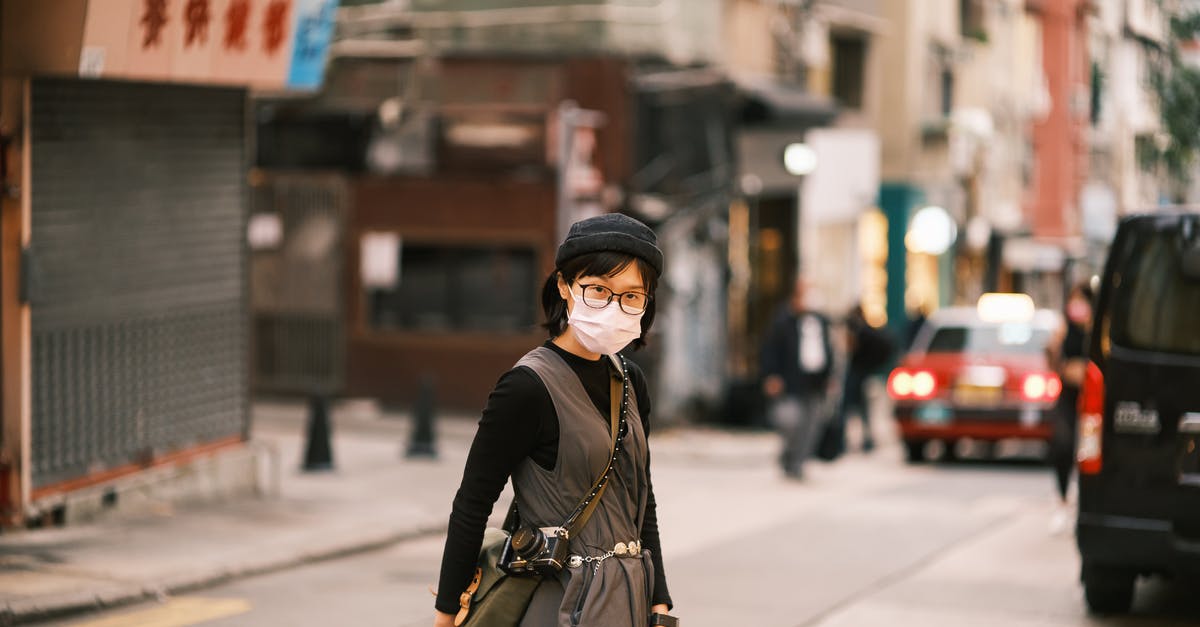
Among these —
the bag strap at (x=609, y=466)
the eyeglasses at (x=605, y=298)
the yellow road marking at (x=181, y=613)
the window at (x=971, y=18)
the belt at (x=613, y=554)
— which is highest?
the window at (x=971, y=18)

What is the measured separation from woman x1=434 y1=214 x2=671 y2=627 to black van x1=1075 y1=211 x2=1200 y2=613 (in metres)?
5.00

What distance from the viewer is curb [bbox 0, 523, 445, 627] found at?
31.5ft

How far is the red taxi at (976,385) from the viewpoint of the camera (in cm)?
1955

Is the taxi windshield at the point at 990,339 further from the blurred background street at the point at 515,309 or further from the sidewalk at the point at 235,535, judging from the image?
the sidewalk at the point at 235,535

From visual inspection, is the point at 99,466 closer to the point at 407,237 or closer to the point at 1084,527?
the point at 1084,527

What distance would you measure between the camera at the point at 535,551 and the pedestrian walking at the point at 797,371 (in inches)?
499

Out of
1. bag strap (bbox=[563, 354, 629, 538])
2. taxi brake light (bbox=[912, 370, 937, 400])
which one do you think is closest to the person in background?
taxi brake light (bbox=[912, 370, 937, 400])

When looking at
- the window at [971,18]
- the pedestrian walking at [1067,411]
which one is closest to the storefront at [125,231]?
the pedestrian walking at [1067,411]

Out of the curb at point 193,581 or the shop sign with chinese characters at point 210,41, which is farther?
the shop sign with chinese characters at point 210,41

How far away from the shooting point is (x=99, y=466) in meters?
12.8

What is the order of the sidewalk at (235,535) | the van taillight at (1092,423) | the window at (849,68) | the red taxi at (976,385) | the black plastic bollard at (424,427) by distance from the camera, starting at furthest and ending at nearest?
the window at (849,68)
the red taxi at (976,385)
the black plastic bollard at (424,427)
the sidewalk at (235,535)
the van taillight at (1092,423)

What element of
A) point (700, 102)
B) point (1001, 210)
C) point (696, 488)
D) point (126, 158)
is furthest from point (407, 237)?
point (1001, 210)

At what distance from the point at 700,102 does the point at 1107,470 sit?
1543 centimetres

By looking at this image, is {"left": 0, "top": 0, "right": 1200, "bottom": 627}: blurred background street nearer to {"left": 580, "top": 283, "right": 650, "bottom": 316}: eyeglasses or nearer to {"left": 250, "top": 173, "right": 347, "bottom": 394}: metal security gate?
{"left": 250, "top": 173, "right": 347, "bottom": 394}: metal security gate
